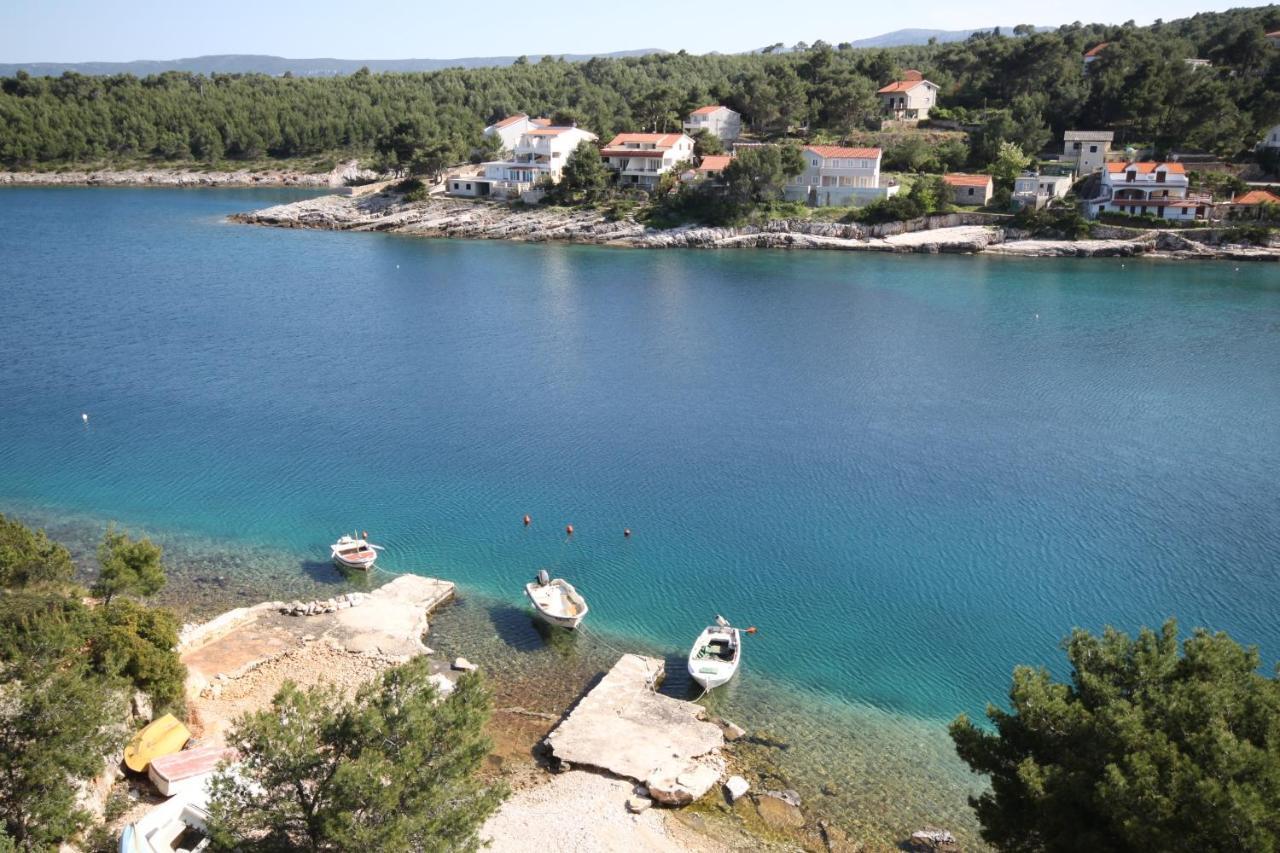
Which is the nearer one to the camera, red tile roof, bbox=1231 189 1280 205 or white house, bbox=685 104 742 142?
red tile roof, bbox=1231 189 1280 205

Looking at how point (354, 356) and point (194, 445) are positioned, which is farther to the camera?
point (354, 356)

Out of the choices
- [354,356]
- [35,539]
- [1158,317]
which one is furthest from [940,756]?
[1158,317]

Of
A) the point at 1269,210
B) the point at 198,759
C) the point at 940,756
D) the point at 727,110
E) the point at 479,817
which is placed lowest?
the point at 940,756

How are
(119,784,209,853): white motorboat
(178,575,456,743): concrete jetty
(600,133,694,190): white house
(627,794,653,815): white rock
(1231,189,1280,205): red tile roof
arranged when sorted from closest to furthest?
(119,784,209,853): white motorboat
(627,794,653,815): white rock
(178,575,456,743): concrete jetty
(1231,189,1280,205): red tile roof
(600,133,694,190): white house

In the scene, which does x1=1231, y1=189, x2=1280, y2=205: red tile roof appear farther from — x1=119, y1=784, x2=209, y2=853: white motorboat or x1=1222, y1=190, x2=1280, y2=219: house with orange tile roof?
x1=119, y1=784, x2=209, y2=853: white motorboat

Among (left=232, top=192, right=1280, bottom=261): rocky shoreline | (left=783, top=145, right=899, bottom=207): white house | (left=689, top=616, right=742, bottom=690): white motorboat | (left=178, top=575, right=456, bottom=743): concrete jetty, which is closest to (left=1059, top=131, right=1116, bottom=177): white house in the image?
(left=232, top=192, right=1280, bottom=261): rocky shoreline

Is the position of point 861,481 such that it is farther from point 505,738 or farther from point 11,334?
point 11,334
